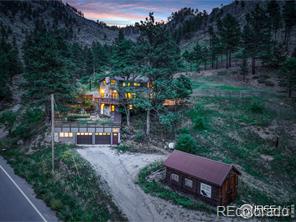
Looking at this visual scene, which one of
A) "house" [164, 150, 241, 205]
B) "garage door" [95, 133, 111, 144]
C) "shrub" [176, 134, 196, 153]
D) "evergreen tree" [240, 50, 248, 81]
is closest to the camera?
"house" [164, 150, 241, 205]

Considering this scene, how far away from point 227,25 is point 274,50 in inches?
541

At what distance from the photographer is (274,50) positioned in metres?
55.8

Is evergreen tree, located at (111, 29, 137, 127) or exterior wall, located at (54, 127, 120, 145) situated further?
evergreen tree, located at (111, 29, 137, 127)

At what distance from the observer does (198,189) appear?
22906 millimetres

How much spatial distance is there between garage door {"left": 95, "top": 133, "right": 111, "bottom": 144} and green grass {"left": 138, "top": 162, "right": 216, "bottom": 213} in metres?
10.1

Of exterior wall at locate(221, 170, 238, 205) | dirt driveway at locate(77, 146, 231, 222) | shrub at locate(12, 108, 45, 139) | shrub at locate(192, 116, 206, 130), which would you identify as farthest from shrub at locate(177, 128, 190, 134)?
shrub at locate(12, 108, 45, 139)

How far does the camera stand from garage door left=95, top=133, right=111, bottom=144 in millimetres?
35125

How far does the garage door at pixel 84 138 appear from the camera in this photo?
1371 inches

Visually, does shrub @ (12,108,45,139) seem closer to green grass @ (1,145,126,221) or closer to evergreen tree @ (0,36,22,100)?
green grass @ (1,145,126,221)

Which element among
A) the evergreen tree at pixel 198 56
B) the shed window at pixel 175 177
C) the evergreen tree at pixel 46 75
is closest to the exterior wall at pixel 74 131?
the evergreen tree at pixel 46 75

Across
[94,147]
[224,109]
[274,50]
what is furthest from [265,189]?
[274,50]

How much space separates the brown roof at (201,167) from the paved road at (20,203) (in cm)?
1290

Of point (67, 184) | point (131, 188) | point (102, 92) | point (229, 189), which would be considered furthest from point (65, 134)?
point (229, 189)

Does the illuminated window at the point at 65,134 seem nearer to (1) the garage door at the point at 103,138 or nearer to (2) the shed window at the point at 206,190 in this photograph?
(1) the garage door at the point at 103,138
